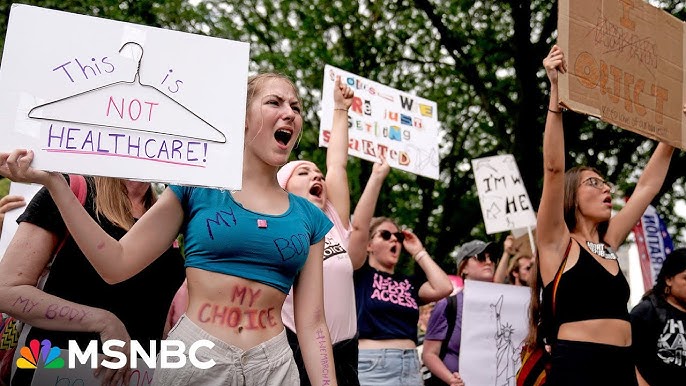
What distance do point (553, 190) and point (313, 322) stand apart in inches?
62.7

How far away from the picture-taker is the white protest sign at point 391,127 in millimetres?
5754

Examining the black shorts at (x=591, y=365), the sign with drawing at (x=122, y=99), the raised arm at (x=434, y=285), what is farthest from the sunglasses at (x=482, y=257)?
the sign with drawing at (x=122, y=99)

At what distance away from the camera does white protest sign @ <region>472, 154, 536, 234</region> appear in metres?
7.59

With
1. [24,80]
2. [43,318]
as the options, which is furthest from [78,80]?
[43,318]

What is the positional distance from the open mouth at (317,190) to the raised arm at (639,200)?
154cm

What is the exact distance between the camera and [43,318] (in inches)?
105

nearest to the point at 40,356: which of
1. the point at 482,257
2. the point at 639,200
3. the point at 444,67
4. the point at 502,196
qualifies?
the point at 639,200

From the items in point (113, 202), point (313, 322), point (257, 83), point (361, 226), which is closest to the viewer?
point (313, 322)

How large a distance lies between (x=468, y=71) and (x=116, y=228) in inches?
357

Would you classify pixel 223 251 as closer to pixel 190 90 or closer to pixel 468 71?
pixel 190 90

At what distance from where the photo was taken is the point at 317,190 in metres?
3.88

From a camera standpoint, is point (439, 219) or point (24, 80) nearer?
point (24, 80)

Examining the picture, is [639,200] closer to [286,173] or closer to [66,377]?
[286,173]

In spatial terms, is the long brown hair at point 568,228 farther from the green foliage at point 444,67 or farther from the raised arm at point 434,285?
the green foliage at point 444,67
